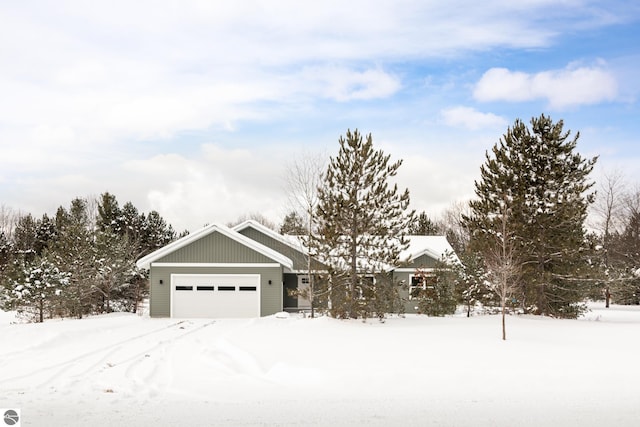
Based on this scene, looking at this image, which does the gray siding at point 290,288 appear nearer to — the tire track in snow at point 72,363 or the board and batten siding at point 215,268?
the board and batten siding at point 215,268

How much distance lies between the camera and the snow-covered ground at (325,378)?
7605 mm

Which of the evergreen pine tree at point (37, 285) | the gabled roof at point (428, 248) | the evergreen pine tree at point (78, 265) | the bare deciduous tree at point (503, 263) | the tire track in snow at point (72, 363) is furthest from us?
the gabled roof at point (428, 248)

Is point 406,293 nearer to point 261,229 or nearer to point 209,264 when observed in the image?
point 261,229

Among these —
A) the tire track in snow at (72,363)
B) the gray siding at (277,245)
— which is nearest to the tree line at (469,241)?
the gray siding at (277,245)

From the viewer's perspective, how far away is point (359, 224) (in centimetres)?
2002

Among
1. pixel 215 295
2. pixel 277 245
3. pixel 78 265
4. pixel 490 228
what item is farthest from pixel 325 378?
pixel 78 265

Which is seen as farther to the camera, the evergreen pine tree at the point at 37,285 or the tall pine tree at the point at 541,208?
the evergreen pine tree at the point at 37,285

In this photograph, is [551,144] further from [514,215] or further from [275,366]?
[275,366]

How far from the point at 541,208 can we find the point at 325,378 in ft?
46.4

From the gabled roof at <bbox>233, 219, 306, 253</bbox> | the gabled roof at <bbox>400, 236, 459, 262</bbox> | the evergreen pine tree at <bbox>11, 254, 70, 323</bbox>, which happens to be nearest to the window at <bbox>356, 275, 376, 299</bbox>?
the gabled roof at <bbox>400, 236, 459, 262</bbox>

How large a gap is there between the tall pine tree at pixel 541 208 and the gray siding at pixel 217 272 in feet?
29.6

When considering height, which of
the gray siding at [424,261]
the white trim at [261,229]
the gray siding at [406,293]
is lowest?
the gray siding at [406,293]

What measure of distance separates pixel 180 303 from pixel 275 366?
1461 cm

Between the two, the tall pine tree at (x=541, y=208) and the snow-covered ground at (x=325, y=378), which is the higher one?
the tall pine tree at (x=541, y=208)
